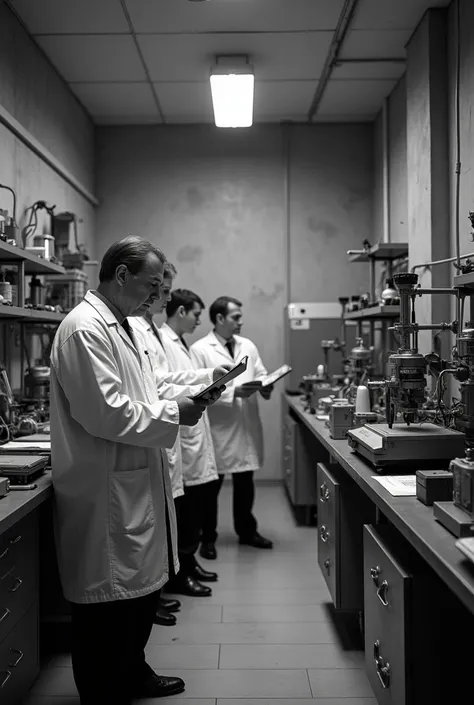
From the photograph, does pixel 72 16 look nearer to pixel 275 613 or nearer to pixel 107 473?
pixel 107 473

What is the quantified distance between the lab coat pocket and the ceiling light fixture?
120 inches

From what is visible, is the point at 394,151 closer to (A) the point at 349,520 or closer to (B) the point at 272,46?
(B) the point at 272,46

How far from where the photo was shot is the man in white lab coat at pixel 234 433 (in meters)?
3.89

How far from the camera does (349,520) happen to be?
2584mm

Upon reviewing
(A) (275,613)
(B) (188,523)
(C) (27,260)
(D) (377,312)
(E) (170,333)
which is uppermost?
(C) (27,260)

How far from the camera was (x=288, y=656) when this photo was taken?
2572 millimetres

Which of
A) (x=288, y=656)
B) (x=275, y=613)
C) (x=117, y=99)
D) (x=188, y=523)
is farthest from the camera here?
(x=117, y=99)

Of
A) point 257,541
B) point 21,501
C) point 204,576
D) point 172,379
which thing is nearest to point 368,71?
point 172,379

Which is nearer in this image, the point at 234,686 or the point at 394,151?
the point at 234,686

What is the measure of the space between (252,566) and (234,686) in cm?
132

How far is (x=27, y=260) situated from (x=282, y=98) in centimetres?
289

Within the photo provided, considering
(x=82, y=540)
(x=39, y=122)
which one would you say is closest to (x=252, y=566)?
(x=82, y=540)

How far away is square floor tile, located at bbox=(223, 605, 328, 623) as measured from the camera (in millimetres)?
2943

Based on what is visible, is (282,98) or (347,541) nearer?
(347,541)
